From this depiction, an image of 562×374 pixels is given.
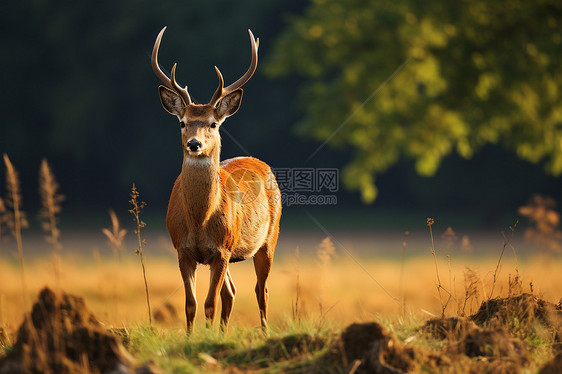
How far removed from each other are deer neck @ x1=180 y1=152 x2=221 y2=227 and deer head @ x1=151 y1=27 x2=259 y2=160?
0.25 ft

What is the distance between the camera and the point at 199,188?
253 inches

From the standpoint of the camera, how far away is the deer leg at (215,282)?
630 cm

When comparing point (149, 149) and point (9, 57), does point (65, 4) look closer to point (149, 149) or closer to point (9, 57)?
point (9, 57)

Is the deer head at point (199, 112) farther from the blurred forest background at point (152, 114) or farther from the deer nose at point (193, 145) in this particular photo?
the blurred forest background at point (152, 114)

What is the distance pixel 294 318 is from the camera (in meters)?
5.81

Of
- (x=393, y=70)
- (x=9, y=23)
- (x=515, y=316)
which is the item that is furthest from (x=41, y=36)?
(x=515, y=316)

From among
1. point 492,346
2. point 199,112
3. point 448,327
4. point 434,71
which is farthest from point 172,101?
point 434,71

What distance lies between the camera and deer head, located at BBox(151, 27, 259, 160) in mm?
6293

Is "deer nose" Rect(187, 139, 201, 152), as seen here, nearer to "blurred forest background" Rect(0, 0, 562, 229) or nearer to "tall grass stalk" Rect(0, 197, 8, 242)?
"tall grass stalk" Rect(0, 197, 8, 242)

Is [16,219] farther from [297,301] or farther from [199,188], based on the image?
[297,301]

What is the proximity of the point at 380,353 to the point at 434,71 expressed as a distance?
9.63 meters

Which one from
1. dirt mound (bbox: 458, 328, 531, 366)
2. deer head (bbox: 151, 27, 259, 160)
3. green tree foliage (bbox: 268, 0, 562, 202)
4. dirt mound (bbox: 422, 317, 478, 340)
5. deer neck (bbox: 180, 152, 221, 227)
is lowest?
dirt mound (bbox: 458, 328, 531, 366)

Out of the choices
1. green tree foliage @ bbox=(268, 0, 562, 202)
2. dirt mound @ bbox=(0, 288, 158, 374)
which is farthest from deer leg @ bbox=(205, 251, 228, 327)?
green tree foliage @ bbox=(268, 0, 562, 202)

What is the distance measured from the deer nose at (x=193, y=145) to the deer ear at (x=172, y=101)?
657 mm
